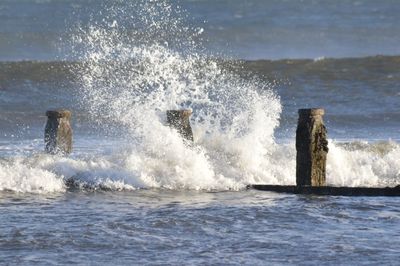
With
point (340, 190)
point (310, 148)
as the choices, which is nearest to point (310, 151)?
point (310, 148)

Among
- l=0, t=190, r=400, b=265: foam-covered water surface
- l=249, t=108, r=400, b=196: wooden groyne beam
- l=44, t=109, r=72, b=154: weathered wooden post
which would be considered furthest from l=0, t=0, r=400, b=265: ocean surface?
l=44, t=109, r=72, b=154: weathered wooden post

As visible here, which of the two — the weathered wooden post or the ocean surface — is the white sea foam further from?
the weathered wooden post

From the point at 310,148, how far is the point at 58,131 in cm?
312

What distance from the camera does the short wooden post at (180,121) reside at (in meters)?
12.5

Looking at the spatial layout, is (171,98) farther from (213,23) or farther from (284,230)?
(213,23)

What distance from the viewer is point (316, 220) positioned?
385 inches

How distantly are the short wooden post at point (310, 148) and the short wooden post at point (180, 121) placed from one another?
1914 millimetres

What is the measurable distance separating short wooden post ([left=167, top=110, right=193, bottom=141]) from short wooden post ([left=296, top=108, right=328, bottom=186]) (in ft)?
6.28

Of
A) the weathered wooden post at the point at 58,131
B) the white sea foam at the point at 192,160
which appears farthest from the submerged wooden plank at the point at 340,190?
the weathered wooden post at the point at 58,131

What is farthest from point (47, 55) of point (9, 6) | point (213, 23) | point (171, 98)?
point (171, 98)

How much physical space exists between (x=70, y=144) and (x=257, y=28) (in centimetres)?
2859

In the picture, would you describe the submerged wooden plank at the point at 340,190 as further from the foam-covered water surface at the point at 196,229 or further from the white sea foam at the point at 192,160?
the white sea foam at the point at 192,160

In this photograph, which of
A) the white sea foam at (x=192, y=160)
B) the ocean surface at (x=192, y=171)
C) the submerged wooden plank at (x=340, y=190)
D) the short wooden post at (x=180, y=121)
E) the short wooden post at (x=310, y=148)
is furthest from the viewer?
the short wooden post at (x=180, y=121)

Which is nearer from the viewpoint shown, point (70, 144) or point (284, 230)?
point (284, 230)
